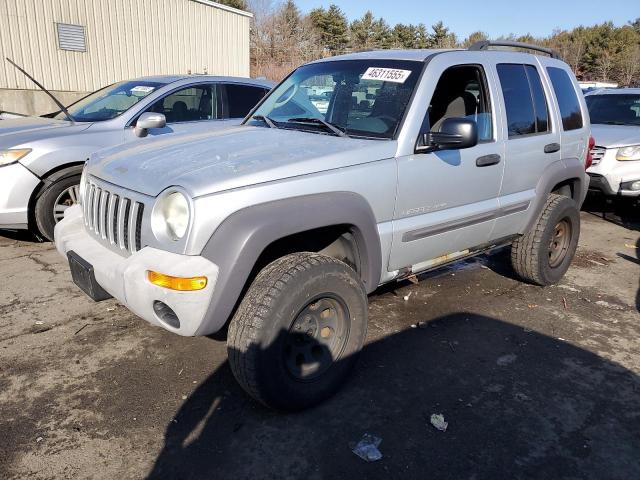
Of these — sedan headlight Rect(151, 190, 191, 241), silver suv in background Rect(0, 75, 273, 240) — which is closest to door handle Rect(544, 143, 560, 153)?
silver suv in background Rect(0, 75, 273, 240)

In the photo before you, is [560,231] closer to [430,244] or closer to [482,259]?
[482,259]

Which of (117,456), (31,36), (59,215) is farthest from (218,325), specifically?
(31,36)

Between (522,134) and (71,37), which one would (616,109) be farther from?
(71,37)

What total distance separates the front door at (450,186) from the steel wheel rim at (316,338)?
525 millimetres

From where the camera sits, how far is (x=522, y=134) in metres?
3.92

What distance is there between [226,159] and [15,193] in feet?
10.3

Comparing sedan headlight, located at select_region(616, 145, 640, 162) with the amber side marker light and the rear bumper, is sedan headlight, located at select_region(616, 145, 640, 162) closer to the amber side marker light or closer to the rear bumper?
the amber side marker light

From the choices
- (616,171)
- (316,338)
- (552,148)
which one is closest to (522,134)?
(552,148)

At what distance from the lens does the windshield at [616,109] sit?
818 centimetres

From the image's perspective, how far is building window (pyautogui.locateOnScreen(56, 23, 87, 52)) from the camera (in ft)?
43.8

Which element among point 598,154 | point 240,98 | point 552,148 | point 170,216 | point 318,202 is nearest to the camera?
point 170,216

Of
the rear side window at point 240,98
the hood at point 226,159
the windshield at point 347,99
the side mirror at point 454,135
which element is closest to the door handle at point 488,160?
the side mirror at point 454,135

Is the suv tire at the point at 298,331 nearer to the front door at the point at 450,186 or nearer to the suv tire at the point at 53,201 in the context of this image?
the front door at the point at 450,186

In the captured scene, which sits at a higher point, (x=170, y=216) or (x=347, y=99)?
(x=347, y=99)
